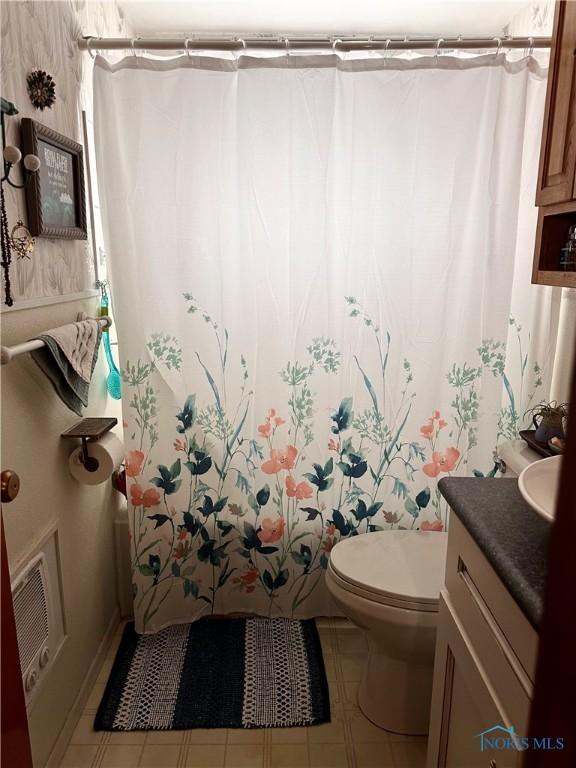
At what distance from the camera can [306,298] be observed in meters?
1.98

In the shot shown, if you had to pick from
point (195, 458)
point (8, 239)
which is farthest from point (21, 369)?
point (195, 458)

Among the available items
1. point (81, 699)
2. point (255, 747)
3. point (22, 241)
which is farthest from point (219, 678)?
point (22, 241)

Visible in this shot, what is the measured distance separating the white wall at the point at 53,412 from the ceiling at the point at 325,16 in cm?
25

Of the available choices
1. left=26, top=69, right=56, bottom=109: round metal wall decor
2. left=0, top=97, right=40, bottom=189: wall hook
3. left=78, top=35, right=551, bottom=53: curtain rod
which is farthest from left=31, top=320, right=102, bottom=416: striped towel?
left=78, top=35, right=551, bottom=53: curtain rod

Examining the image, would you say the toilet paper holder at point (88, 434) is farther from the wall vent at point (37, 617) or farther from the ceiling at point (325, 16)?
the ceiling at point (325, 16)

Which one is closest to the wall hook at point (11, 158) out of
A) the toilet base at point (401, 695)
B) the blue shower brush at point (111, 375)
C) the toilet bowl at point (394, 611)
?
the blue shower brush at point (111, 375)

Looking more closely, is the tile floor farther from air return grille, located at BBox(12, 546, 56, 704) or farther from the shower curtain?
the shower curtain

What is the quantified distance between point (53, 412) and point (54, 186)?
2.00ft

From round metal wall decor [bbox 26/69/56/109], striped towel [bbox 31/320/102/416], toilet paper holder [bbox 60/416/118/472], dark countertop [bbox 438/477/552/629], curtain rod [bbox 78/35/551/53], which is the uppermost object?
curtain rod [bbox 78/35/551/53]

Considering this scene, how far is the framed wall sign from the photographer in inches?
58.1

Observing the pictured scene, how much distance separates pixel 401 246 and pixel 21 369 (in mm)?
1202

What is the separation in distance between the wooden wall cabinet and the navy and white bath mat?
4.77ft

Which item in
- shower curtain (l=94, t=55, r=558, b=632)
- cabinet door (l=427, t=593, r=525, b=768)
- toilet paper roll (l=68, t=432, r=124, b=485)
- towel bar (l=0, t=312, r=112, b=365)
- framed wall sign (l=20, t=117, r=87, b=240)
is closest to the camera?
cabinet door (l=427, t=593, r=525, b=768)

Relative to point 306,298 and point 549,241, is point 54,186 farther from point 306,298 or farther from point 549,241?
point 549,241
